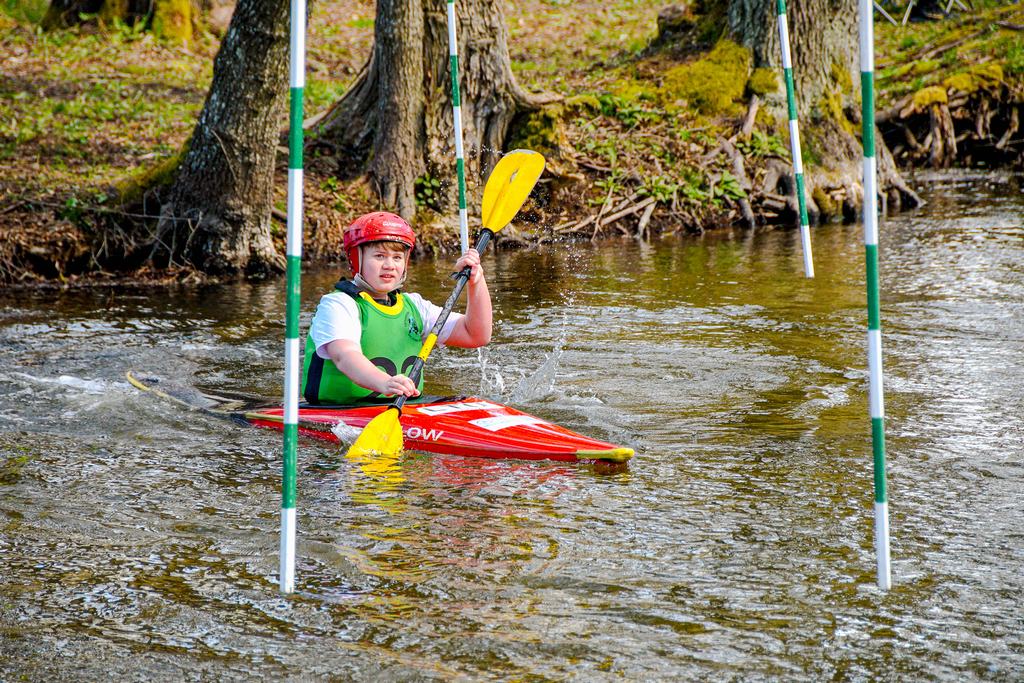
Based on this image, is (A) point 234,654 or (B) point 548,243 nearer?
(A) point 234,654

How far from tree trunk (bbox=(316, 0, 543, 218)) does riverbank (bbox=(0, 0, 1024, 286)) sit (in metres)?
0.24

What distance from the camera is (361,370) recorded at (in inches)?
191

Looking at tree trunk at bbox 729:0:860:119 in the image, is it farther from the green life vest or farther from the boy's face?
the boy's face

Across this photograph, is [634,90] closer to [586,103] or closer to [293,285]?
[586,103]

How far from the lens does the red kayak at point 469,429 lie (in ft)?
15.6

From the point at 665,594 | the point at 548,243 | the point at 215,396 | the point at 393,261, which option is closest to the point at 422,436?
the point at 393,261

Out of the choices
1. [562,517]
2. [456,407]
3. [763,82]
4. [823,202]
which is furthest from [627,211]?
[562,517]

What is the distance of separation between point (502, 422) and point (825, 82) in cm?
850

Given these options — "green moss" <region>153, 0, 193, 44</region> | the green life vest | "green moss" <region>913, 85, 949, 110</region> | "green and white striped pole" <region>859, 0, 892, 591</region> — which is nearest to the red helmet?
the green life vest

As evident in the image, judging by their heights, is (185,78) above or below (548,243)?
above

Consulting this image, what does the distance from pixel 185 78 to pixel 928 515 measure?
40.2ft

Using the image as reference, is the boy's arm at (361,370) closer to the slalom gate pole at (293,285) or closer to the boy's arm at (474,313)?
the boy's arm at (474,313)

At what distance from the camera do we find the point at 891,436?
4891mm

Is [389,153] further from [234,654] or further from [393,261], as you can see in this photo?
[234,654]
